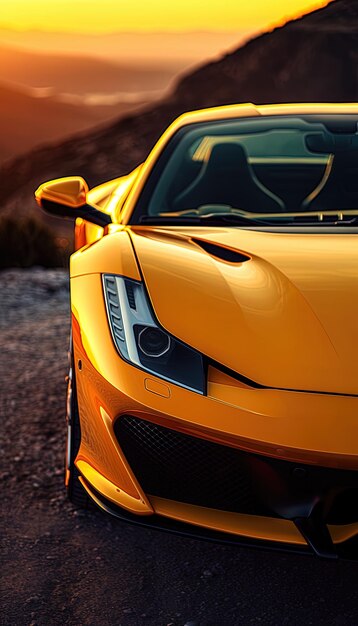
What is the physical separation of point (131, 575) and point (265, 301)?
97 cm

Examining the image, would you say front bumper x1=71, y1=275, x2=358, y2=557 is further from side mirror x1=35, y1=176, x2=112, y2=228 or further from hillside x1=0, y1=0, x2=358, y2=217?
hillside x1=0, y1=0, x2=358, y2=217

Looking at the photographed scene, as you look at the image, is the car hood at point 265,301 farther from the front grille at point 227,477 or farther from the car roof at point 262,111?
the car roof at point 262,111

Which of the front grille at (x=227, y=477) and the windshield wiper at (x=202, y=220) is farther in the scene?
the windshield wiper at (x=202, y=220)

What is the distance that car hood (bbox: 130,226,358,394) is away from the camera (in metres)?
2.36

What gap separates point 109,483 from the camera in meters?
2.47

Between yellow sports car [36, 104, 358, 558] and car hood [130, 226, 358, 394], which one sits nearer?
yellow sports car [36, 104, 358, 558]

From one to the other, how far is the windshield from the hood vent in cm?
64

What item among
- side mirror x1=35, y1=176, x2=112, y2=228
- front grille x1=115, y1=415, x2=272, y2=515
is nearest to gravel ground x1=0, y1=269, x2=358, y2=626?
front grille x1=115, y1=415, x2=272, y2=515

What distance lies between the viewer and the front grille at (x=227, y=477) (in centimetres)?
218

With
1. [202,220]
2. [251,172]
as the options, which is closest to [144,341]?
[202,220]

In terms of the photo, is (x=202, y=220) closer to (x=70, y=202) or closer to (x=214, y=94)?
(x=70, y=202)

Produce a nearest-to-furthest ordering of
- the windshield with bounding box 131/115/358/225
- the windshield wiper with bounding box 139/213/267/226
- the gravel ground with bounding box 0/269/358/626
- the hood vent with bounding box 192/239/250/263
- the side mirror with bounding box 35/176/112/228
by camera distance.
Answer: the gravel ground with bounding box 0/269/358/626 → the hood vent with bounding box 192/239/250/263 → the windshield wiper with bounding box 139/213/267/226 → the side mirror with bounding box 35/176/112/228 → the windshield with bounding box 131/115/358/225

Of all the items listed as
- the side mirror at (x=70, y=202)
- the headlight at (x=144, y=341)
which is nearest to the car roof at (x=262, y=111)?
the side mirror at (x=70, y=202)

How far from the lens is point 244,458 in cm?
222
